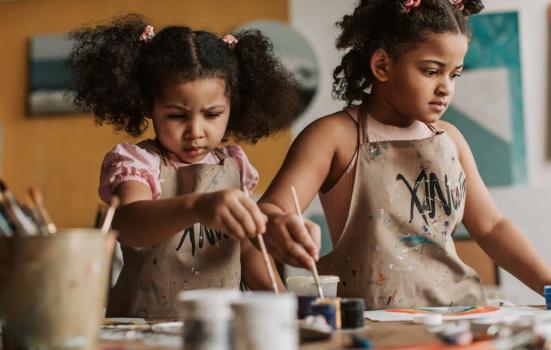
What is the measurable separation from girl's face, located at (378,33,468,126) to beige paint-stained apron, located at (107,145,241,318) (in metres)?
0.44

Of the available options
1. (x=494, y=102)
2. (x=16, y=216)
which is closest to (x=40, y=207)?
(x=16, y=216)

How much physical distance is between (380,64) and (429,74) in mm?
113

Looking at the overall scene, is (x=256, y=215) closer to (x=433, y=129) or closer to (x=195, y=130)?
(x=195, y=130)

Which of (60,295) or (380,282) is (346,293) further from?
(60,295)

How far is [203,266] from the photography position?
1.33m

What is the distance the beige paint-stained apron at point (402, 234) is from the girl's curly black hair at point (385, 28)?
18 cm

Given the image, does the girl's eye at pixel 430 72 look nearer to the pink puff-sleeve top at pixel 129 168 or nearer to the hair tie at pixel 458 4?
the hair tie at pixel 458 4

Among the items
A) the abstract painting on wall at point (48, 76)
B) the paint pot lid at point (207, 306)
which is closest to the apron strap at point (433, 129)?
the paint pot lid at point (207, 306)

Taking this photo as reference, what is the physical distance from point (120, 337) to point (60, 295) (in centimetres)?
19

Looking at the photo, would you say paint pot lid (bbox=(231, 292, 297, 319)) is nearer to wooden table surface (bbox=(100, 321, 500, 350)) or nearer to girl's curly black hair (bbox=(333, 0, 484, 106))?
wooden table surface (bbox=(100, 321, 500, 350))

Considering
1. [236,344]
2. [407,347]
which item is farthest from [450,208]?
[236,344]

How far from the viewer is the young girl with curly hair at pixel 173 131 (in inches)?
52.0

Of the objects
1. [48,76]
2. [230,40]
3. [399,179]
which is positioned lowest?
[399,179]

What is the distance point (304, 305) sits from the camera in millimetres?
987
